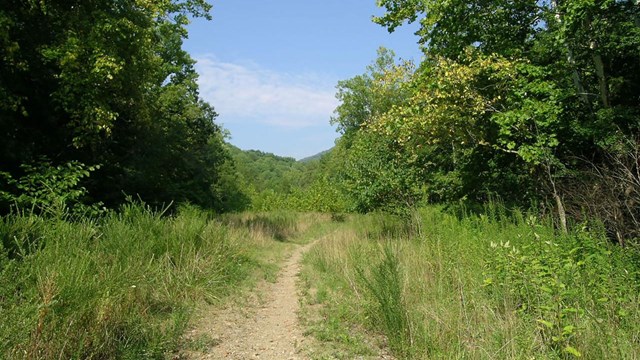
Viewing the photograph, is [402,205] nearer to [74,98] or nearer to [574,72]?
[574,72]

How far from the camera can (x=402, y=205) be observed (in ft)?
44.0

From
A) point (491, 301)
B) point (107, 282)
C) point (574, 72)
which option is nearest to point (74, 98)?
point (107, 282)

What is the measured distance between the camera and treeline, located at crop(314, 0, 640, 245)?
8.87m

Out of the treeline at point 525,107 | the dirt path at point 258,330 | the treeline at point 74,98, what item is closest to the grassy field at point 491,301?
the dirt path at point 258,330

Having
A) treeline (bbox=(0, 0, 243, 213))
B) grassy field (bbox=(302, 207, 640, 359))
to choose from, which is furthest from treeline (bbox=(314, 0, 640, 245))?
treeline (bbox=(0, 0, 243, 213))

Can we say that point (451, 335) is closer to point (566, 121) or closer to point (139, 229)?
point (139, 229)

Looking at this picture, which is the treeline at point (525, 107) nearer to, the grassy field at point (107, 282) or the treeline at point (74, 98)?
the grassy field at point (107, 282)

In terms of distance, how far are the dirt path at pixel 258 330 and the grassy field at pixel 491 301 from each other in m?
0.35

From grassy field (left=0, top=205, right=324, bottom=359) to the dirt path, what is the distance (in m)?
0.45

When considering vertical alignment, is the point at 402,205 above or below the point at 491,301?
above

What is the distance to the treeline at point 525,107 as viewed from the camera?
8867 millimetres

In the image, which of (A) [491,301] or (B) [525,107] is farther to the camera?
(B) [525,107]

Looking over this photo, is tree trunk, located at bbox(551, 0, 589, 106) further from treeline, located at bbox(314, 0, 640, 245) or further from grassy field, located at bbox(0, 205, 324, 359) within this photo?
grassy field, located at bbox(0, 205, 324, 359)

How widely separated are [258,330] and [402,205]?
8202 mm
